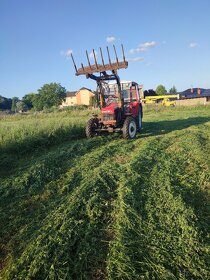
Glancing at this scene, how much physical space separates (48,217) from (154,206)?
1.57 metres

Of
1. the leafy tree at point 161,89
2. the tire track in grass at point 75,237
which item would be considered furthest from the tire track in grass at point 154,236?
the leafy tree at point 161,89

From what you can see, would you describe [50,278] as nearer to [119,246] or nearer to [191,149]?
[119,246]

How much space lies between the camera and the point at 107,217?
3891 mm

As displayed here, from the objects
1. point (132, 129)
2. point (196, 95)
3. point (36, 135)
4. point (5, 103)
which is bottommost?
point (196, 95)

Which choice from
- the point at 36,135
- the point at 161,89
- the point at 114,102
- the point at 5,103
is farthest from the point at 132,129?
the point at 5,103

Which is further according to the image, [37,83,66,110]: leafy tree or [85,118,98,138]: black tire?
[37,83,66,110]: leafy tree

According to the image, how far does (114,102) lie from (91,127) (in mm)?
1418

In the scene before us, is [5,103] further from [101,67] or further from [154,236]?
[154,236]

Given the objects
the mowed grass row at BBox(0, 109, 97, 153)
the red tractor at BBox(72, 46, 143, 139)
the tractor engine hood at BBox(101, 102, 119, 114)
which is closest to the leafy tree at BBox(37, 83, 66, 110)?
the mowed grass row at BBox(0, 109, 97, 153)

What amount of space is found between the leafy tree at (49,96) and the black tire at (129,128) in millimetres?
55117

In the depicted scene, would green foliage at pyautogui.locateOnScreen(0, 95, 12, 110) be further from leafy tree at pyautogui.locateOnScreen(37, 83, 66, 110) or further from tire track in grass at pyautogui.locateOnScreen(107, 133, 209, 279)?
tire track in grass at pyautogui.locateOnScreen(107, 133, 209, 279)

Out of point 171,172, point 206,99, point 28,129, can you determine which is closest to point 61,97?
point 206,99

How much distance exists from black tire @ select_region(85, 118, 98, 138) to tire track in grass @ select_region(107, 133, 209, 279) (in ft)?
16.7

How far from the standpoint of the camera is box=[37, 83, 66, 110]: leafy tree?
6320 cm
